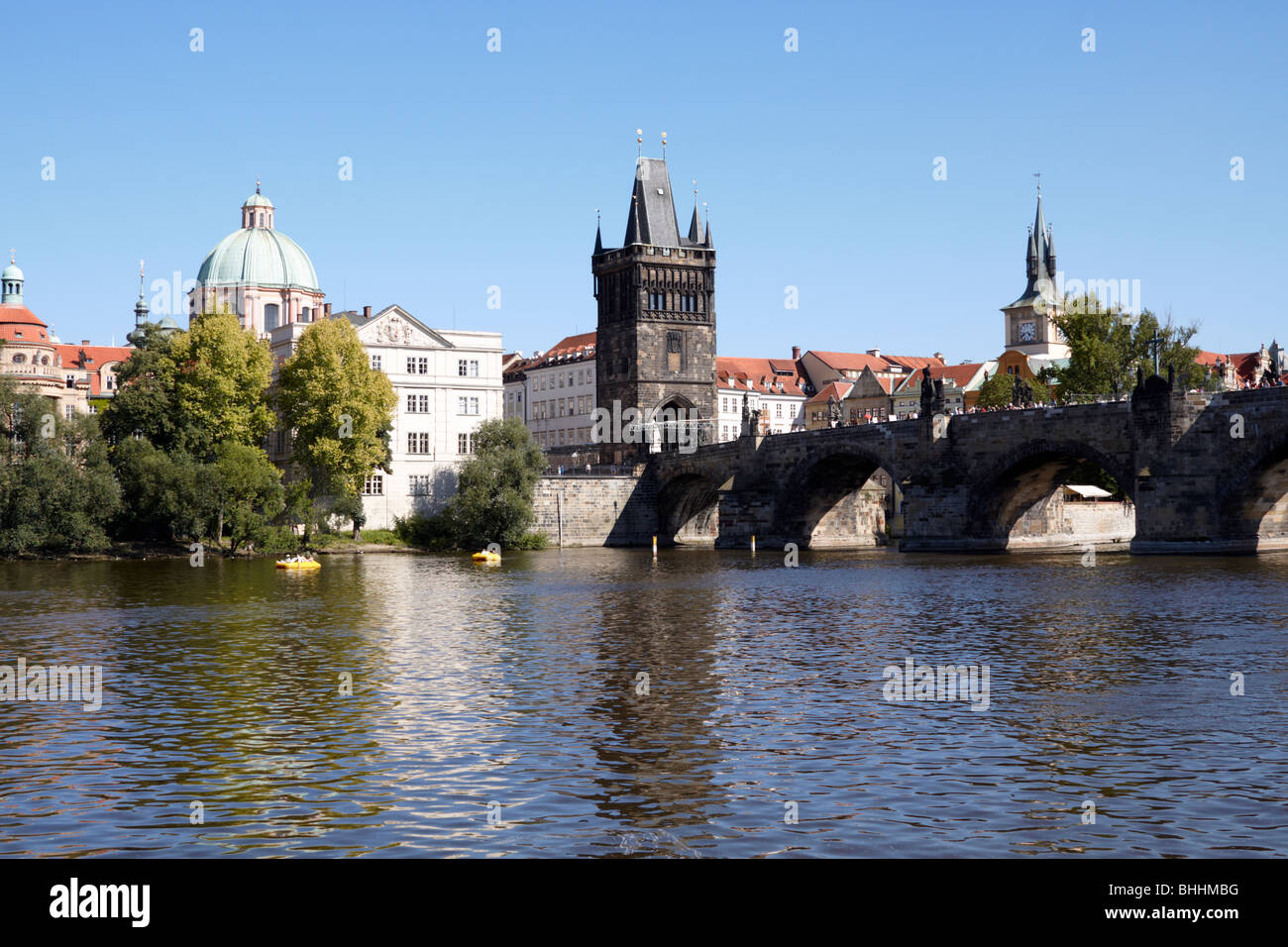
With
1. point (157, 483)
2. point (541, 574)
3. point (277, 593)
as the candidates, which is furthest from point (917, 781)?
point (157, 483)

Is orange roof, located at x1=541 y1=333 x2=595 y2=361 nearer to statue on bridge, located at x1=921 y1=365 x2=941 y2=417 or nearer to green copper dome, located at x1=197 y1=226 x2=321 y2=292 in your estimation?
green copper dome, located at x1=197 y1=226 x2=321 y2=292

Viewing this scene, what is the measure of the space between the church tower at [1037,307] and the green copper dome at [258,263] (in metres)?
81.3

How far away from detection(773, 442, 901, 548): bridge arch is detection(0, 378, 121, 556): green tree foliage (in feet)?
127

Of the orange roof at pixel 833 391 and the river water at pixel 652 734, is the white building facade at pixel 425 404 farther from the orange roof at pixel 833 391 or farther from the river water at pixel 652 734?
the orange roof at pixel 833 391

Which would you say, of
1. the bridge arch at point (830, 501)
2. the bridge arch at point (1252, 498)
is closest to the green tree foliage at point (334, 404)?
the bridge arch at point (830, 501)

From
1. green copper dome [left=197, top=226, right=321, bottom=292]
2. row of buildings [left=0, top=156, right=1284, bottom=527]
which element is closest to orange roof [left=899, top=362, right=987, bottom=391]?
row of buildings [left=0, top=156, right=1284, bottom=527]

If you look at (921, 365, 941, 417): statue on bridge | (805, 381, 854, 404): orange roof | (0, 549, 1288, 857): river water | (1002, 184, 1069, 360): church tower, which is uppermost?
(1002, 184, 1069, 360): church tower

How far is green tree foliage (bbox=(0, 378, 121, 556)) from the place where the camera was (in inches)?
2798

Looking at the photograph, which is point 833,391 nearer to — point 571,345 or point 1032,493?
point 571,345

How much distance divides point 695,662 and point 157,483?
58.0 metres

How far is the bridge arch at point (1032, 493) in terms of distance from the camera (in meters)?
64.7

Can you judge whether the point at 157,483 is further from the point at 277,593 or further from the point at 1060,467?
the point at 1060,467

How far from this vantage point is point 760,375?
6353 inches
